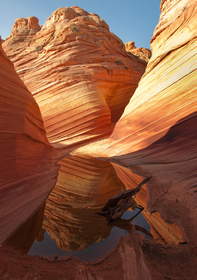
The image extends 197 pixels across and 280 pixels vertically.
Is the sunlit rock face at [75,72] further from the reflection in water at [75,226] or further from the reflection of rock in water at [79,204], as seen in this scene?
the reflection in water at [75,226]

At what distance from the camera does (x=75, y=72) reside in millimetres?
13898

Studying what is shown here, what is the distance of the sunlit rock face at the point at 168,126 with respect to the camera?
4.22 meters

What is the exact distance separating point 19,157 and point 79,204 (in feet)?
9.25

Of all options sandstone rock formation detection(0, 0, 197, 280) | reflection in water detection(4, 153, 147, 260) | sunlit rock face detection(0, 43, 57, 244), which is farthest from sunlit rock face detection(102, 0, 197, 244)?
sunlit rock face detection(0, 43, 57, 244)

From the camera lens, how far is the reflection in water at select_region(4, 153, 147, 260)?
2.84 m

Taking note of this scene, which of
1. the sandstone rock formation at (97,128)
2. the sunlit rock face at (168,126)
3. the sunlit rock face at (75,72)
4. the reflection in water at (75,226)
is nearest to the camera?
the reflection in water at (75,226)

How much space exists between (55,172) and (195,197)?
416 cm

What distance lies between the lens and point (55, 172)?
21.7ft

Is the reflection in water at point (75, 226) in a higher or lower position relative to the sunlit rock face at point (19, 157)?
lower

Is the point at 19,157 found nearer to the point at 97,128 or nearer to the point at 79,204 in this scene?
the point at 79,204

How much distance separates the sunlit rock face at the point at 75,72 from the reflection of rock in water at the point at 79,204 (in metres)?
5.38

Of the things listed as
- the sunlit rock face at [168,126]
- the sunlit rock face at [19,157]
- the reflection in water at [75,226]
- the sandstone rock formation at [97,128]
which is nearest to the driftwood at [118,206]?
the reflection in water at [75,226]

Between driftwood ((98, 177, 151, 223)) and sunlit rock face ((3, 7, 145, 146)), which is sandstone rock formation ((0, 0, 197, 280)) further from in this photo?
driftwood ((98, 177, 151, 223))

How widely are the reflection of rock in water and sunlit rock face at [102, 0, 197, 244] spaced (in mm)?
1004
